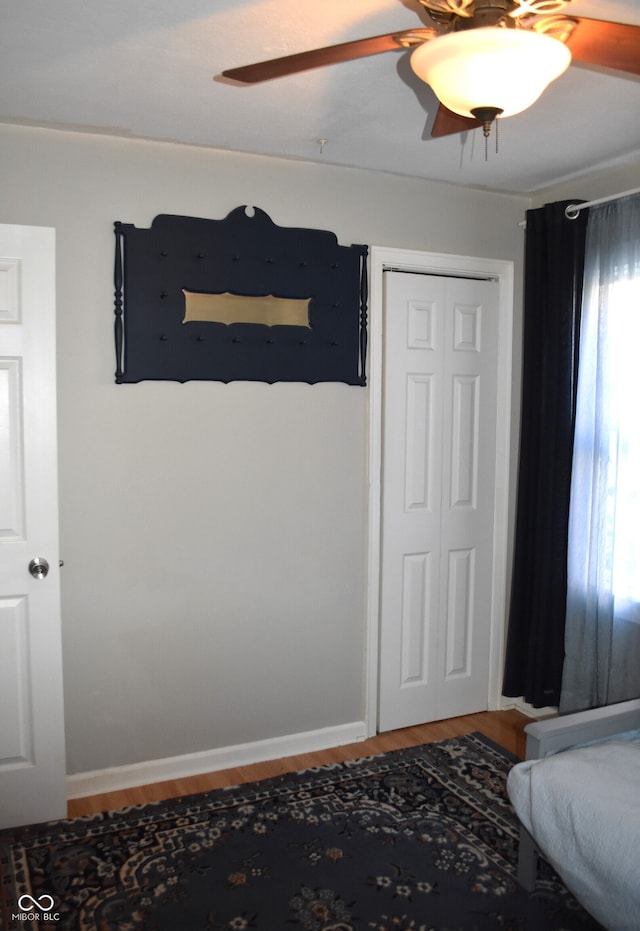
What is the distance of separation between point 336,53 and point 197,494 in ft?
6.23

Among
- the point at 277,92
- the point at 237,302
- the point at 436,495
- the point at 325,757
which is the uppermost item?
the point at 277,92

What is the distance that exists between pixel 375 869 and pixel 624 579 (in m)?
1.56

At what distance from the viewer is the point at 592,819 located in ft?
6.81

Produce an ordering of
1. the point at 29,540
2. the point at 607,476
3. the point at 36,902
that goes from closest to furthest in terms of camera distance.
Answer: the point at 36,902 → the point at 29,540 → the point at 607,476

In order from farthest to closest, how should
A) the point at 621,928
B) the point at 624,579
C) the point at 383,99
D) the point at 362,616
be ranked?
1. the point at 362,616
2. the point at 624,579
3. the point at 383,99
4. the point at 621,928

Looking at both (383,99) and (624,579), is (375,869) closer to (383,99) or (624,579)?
(624,579)

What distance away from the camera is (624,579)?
3.25 metres

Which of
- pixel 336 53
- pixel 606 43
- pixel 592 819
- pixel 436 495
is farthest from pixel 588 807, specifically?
pixel 336 53

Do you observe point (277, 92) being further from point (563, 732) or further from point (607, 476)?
point (563, 732)

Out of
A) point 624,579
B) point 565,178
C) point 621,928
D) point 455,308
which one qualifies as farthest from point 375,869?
point 565,178

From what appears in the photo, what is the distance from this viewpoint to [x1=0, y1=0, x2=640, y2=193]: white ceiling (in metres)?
1.95

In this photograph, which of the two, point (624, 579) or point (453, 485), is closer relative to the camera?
point (624, 579)

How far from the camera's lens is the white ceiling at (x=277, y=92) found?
6.41 feet

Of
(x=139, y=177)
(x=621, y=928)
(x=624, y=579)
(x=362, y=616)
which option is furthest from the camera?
(x=362, y=616)
